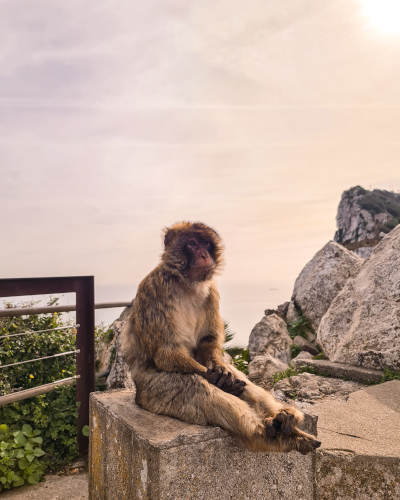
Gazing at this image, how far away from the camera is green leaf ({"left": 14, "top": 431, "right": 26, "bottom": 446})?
3.99 metres

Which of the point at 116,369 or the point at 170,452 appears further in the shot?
the point at 116,369

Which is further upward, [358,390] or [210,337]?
[210,337]

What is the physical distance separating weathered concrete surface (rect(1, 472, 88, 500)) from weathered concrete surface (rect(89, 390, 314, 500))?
38.8 inches

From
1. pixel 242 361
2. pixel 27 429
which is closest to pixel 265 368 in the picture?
pixel 242 361

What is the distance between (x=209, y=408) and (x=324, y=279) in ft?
15.9

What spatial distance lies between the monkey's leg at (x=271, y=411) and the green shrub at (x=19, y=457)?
8.35 feet

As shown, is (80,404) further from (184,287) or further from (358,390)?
(358,390)

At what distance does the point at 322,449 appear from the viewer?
2922 mm

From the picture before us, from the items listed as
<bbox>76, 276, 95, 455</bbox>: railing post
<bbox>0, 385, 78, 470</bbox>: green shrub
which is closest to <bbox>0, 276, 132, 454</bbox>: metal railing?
<bbox>76, 276, 95, 455</bbox>: railing post

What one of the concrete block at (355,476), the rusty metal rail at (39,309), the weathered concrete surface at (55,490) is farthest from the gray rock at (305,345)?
the weathered concrete surface at (55,490)

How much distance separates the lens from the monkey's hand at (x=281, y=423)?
225 cm

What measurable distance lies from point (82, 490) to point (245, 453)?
2184mm

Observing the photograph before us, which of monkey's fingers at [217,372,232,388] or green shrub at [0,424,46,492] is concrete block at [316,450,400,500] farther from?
green shrub at [0,424,46,492]

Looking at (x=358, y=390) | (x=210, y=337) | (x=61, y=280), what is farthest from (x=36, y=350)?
(x=358, y=390)
